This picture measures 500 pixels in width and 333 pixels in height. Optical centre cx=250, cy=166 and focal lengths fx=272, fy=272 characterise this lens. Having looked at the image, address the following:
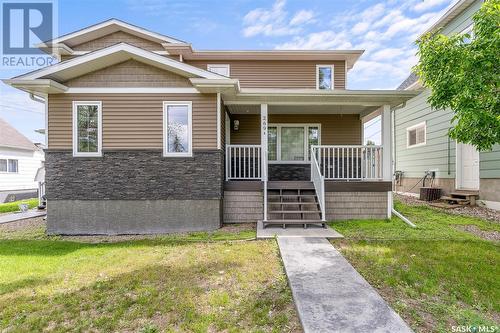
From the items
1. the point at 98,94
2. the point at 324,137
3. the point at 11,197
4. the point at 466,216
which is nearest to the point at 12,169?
the point at 11,197

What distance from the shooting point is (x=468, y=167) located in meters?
9.73

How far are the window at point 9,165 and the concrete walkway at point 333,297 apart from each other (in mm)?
17892

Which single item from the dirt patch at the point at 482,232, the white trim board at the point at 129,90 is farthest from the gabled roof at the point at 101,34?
the dirt patch at the point at 482,232

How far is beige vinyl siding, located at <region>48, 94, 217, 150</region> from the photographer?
695 cm

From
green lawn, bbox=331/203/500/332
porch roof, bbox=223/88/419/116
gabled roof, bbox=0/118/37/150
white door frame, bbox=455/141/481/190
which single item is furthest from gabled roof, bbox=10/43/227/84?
gabled roof, bbox=0/118/37/150

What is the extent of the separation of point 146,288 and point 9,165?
689 inches

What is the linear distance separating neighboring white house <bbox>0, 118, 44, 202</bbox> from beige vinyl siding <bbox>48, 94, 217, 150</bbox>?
10948 mm

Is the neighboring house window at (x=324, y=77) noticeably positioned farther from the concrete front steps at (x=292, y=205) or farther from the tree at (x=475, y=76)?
the tree at (x=475, y=76)

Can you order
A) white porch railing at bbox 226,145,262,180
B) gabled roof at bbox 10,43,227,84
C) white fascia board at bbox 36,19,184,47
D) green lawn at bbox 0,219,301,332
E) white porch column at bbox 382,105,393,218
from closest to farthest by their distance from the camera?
green lawn at bbox 0,219,301,332 < gabled roof at bbox 10,43,227,84 < white porch column at bbox 382,105,393,218 < white porch railing at bbox 226,145,262,180 < white fascia board at bbox 36,19,184,47

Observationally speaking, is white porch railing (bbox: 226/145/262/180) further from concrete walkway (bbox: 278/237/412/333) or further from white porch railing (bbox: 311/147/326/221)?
concrete walkway (bbox: 278/237/412/333)

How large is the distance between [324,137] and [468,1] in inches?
262

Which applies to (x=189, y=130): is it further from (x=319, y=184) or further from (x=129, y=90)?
(x=319, y=184)

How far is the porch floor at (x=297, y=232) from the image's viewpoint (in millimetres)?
5816

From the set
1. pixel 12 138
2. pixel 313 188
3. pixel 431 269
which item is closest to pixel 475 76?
pixel 431 269
